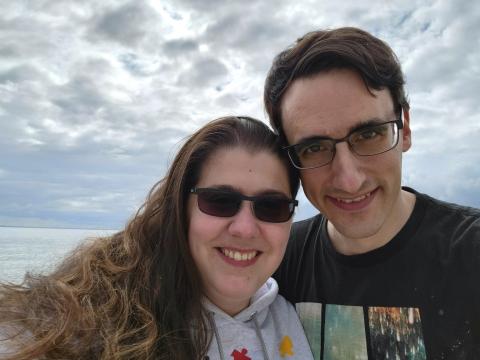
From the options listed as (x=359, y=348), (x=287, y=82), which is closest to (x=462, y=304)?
(x=359, y=348)

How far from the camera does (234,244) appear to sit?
221 centimetres

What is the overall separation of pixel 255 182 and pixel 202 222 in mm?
434

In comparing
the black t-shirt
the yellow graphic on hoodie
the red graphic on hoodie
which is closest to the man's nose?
the black t-shirt

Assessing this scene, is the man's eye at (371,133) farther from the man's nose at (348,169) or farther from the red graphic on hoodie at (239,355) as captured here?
the red graphic on hoodie at (239,355)

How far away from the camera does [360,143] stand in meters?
2.40

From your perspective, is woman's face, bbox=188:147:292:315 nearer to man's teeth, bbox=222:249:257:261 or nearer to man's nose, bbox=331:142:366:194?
man's teeth, bbox=222:249:257:261

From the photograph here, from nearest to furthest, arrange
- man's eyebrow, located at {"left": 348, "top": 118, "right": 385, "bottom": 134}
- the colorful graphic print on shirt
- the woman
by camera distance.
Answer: the woman → the colorful graphic print on shirt → man's eyebrow, located at {"left": 348, "top": 118, "right": 385, "bottom": 134}

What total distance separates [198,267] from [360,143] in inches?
55.7

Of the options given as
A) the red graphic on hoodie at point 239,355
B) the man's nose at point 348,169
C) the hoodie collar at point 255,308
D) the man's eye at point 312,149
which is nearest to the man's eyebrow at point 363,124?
the man's nose at point 348,169

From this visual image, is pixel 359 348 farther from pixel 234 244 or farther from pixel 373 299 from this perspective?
pixel 234 244

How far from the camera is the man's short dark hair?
2.40m

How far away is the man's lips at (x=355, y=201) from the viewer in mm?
2504

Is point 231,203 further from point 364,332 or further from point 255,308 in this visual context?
point 364,332

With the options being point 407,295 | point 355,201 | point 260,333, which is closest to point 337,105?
point 355,201
